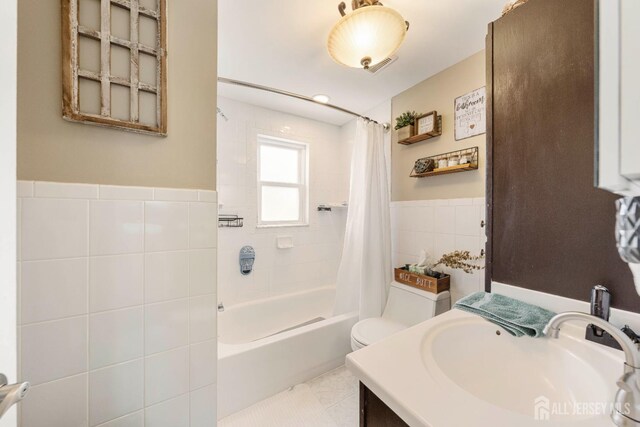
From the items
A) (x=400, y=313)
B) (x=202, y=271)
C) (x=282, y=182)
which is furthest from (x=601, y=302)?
(x=282, y=182)

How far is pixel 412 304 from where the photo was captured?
5.98 ft

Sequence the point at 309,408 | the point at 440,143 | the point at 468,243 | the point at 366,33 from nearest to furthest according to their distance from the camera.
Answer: the point at 366,33
the point at 309,408
the point at 468,243
the point at 440,143

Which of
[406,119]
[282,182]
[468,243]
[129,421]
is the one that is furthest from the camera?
[282,182]

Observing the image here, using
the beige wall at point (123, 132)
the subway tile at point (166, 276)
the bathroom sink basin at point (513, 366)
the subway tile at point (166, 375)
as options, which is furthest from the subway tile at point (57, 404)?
the bathroom sink basin at point (513, 366)

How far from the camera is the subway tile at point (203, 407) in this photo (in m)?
0.94

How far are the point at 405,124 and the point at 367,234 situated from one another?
0.98 meters

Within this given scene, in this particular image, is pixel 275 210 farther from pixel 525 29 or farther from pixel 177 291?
pixel 525 29

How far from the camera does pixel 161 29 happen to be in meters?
0.86

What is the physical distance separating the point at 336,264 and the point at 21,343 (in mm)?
2520

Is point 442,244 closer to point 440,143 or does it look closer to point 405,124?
point 440,143

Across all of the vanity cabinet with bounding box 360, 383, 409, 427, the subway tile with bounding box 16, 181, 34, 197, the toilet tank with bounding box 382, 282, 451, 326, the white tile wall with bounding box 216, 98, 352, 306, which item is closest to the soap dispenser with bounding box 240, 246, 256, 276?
the white tile wall with bounding box 216, 98, 352, 306

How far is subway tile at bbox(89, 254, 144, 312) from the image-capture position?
0.78 meters

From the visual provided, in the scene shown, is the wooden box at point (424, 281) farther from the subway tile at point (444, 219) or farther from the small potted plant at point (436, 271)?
the subway tile at point (444, 219)
